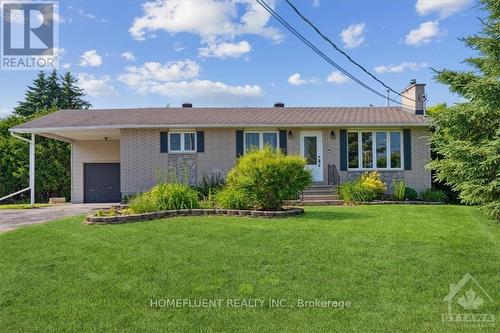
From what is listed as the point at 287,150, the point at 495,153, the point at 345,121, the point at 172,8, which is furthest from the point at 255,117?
the point at 495,153

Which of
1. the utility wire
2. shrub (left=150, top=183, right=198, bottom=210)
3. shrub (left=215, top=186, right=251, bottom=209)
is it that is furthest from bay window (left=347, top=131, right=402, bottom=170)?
shrub (left=150, top=183, right=198, bottom=210)

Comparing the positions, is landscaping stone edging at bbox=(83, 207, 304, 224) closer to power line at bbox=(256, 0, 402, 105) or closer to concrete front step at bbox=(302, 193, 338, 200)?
concrete front step at bbox=(302, 193, 338, 200)

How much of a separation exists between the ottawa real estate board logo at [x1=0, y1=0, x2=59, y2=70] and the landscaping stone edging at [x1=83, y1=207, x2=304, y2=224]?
633 cm

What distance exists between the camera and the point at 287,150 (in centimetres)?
1552

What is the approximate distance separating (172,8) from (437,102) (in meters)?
18.4

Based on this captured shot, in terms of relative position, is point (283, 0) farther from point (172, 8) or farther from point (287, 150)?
point (287, 150)

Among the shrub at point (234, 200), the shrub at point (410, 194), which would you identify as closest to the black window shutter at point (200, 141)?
the shrub at point (234, 200)

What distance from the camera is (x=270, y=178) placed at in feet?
31.2

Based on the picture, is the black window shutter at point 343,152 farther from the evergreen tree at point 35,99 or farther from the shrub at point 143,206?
the evergreen tree at point 35,99

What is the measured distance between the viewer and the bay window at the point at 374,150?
50.8 feet

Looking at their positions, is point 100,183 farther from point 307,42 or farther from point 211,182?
point 307,42

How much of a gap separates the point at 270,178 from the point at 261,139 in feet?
20.4

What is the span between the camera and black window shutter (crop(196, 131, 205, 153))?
1533 cm

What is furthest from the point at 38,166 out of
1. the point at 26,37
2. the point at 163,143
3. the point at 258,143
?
the point at 258,143
